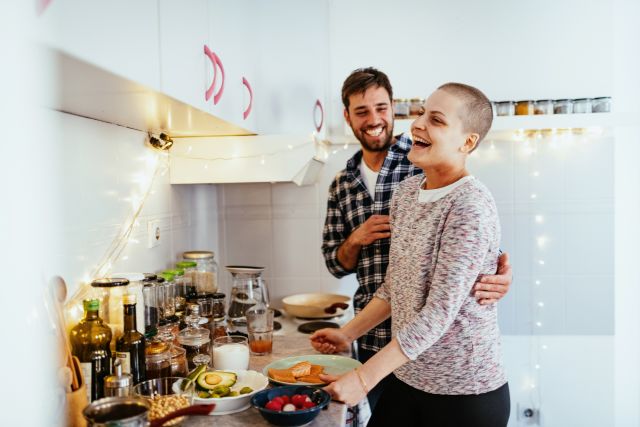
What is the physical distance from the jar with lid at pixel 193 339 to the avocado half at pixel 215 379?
168mm

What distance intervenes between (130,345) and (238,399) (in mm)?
285

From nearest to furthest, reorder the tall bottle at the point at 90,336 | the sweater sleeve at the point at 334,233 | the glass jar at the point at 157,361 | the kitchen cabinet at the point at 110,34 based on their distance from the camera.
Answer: the kitchen cabinet at the point at 110,34 < the tall bottle at the point at 90,336 < the glass jar at the point at 157,361 < the sweater sleeve at the point at 334,233

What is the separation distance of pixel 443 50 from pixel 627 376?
1.74 m

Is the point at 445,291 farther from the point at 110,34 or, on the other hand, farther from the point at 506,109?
the point at 506,109

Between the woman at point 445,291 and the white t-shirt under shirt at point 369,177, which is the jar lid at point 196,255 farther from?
the woman at point 445,291

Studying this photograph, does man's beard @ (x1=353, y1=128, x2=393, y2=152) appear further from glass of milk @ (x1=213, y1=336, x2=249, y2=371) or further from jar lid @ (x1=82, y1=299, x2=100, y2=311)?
jar lid @ (x1=82, y1=299, x2=100, y2=311)

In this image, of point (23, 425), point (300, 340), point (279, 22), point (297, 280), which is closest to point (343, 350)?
point (300, 340)

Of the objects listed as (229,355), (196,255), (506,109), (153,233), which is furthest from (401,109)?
(229,355)

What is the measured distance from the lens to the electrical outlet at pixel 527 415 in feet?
9.14

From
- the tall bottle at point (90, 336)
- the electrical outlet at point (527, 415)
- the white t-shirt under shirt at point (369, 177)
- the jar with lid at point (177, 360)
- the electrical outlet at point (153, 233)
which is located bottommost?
the electrical outlet at point (527, 415)

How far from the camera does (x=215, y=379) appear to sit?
4.87ft

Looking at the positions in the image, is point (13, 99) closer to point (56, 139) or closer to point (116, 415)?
point (56, 139)

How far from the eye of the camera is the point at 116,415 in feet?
3.68

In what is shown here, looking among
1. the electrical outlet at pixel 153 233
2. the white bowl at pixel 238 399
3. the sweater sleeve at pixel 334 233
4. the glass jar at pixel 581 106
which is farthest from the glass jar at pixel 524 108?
the white bowl at pixel 238 399
